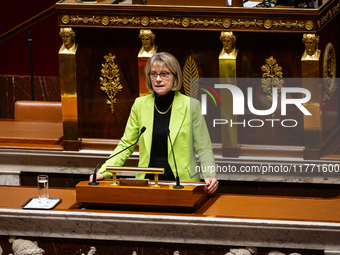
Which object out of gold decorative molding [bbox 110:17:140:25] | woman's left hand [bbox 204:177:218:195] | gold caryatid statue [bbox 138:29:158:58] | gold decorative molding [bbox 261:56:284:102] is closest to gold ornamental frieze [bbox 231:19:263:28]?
gold decorative molding [bbox 261:56:284:102]

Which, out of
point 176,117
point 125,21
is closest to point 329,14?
point 125,21

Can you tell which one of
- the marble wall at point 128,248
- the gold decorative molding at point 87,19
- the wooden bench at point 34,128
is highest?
the gold decorative molding at point 87,19

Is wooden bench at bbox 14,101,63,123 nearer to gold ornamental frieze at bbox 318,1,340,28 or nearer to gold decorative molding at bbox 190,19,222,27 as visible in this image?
gold decorative molding at bbox 190,19,222,27

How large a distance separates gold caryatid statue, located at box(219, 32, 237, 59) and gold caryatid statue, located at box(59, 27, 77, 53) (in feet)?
3.58

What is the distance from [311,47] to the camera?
4.08 meters

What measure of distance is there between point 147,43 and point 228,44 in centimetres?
58

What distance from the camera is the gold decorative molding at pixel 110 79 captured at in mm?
4456

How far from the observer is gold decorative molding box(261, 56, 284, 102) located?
4.21m

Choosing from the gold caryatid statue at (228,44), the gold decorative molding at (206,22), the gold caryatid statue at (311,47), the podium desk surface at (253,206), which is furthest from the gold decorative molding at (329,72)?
the podium desk surface at (253,206)

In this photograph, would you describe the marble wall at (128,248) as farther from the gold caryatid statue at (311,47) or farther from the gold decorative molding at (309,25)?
the gold decorative molding at (309,25)

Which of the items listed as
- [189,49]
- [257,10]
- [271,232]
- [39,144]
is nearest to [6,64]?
[39,144]

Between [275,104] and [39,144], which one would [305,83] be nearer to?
[275,104]

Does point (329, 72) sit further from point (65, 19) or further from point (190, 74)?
point (65, 19)

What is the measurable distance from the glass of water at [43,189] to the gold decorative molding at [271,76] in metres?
1.83
